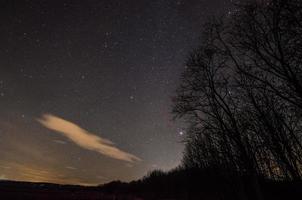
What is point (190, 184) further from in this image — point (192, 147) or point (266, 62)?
point (266, 62)

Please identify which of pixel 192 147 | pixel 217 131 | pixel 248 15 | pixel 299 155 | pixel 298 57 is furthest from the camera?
pixel 192 147

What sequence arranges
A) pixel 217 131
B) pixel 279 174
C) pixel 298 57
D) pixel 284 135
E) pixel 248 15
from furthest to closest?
pixel 279 174 → pixel 284 135 → pixel 217 131 → pixel 248 15 → pixel 298 57

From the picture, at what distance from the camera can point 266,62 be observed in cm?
1031

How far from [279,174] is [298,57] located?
17.1 m

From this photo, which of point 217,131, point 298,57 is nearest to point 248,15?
point 298,57

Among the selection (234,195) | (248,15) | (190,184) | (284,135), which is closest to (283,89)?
(248,15)

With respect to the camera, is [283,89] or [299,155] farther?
[299,155]

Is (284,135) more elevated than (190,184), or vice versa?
(284,135)

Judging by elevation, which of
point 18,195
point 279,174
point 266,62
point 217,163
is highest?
point 266,62

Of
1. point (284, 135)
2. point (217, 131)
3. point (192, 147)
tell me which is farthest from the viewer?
point (192, 147)

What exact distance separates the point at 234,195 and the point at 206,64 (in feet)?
51.3

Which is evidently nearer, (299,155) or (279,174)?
(299,155)

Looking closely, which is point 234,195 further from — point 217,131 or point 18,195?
point 18,195

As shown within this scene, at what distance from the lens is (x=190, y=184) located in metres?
33.2
